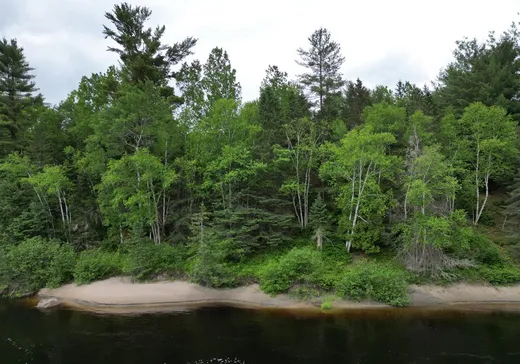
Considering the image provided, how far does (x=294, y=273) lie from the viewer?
22188 millimetres

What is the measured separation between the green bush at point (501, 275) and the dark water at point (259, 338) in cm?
326

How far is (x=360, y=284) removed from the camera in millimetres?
21422

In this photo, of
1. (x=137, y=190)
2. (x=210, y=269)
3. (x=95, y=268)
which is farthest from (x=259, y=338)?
(x=137, y=190)

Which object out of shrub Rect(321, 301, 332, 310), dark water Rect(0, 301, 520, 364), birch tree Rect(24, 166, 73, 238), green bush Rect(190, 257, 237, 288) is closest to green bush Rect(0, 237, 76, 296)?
dark water Rect(0, 301, 520, 364)

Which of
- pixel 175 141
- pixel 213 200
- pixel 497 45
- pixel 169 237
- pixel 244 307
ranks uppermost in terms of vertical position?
pixel 497 45

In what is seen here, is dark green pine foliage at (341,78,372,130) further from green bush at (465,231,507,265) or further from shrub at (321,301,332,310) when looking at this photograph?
shrub at (321,301,332,310)

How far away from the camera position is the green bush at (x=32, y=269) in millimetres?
25561

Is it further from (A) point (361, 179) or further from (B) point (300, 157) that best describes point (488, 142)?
(B) point (300, 157)

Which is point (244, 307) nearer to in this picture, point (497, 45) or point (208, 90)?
point (208, 90)

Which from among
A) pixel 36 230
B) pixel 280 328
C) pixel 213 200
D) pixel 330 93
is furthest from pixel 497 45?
pixel 36 230

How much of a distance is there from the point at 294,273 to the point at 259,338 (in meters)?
6.02

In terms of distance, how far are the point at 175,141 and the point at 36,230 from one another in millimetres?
15787

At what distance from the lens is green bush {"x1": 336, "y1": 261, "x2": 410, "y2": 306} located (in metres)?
20.9

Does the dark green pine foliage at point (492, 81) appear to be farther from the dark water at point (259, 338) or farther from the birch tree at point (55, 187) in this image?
the birch tree at point (55, 187)
